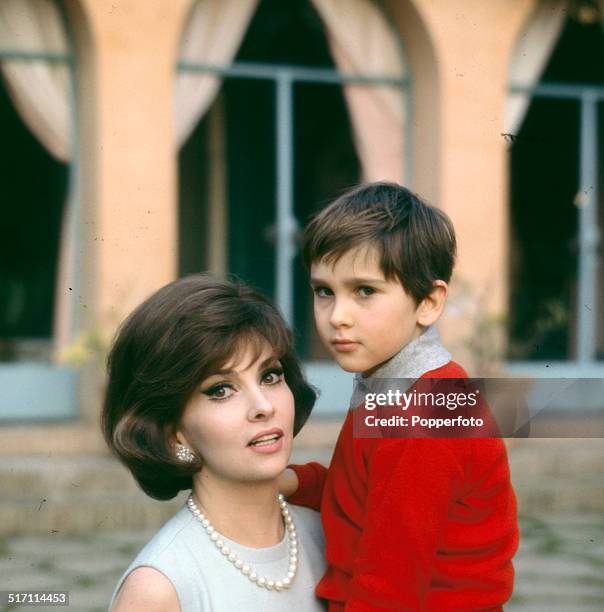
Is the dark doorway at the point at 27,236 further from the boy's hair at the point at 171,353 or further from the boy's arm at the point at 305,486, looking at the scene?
the boy's hair at the point at 171,353

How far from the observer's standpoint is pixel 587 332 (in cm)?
790

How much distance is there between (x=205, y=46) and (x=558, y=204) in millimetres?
3542

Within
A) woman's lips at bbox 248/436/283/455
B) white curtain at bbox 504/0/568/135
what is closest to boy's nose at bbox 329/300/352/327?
woman's lips at bbox 248/436/283/455

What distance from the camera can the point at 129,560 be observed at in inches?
188

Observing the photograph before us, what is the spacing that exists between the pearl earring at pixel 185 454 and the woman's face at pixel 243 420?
17 millimetres

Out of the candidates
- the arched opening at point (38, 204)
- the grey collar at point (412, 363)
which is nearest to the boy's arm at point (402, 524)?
the grey collar at point (412, 363)

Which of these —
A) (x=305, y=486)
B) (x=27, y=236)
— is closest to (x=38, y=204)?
(x=27, y=236)

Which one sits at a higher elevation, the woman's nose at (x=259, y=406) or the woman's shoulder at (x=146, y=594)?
the woman's nose at (x=259, y=406)

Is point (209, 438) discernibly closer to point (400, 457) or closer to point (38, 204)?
point (400, 457)

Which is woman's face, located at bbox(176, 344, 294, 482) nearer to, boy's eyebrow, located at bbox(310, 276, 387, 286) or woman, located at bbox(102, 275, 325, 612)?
woman, located at bbox(102, 275, 325, 612)

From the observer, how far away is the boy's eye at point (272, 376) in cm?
174

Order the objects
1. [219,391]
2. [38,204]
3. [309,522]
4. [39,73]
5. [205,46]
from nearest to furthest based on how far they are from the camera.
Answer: [219,391] < [309,522] < [39,73] < [205,46] < [38,204]

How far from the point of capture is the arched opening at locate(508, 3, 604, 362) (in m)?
7.65

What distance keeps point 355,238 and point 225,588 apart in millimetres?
618
